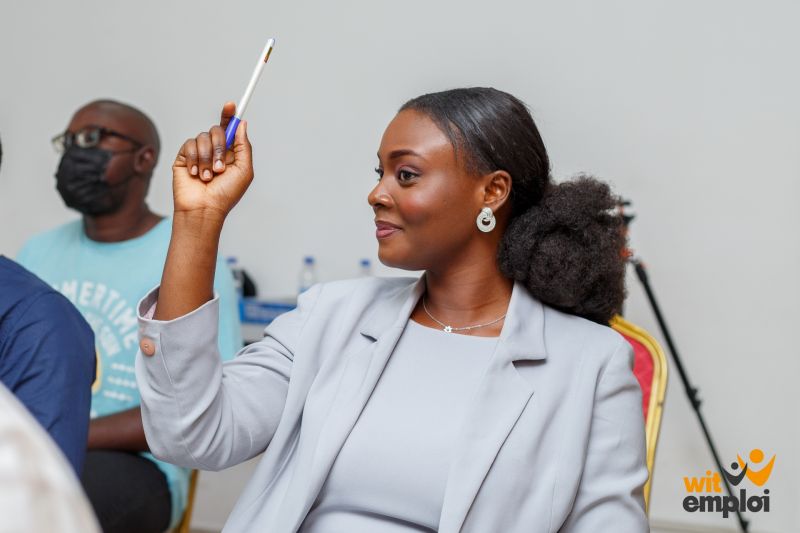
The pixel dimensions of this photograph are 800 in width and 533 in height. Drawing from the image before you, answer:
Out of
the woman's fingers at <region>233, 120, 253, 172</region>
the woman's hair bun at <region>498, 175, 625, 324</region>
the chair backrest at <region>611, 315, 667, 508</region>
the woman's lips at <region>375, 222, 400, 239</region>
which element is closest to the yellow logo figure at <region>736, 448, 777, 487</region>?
the chair backrest at <region>611, 315, 667, 508</region>

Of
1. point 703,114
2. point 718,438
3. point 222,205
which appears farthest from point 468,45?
point 222,205

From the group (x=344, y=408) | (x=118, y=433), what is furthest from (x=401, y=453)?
(x=118, y=433)

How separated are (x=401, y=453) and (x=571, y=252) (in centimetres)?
45

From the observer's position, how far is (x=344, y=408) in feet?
4.30

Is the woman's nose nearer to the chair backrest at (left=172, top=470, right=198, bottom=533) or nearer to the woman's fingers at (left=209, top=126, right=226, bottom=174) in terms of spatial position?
the woman's fingers at (left=209, top=126, right=226, bottom=174)

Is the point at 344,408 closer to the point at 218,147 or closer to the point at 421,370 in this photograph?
the point at 421,370

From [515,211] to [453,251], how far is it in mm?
158

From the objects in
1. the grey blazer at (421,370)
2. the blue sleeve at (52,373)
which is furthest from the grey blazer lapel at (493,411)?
the blue sleeve at (52,373)

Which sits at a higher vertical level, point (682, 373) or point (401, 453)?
point (401, 453)

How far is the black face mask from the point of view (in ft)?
8.38

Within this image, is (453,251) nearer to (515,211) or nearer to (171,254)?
(515,211)

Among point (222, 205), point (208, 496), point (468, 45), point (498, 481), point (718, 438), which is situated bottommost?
point (208, 496)

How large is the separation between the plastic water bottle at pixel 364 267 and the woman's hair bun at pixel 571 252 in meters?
2.02

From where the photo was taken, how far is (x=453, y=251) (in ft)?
4.71
